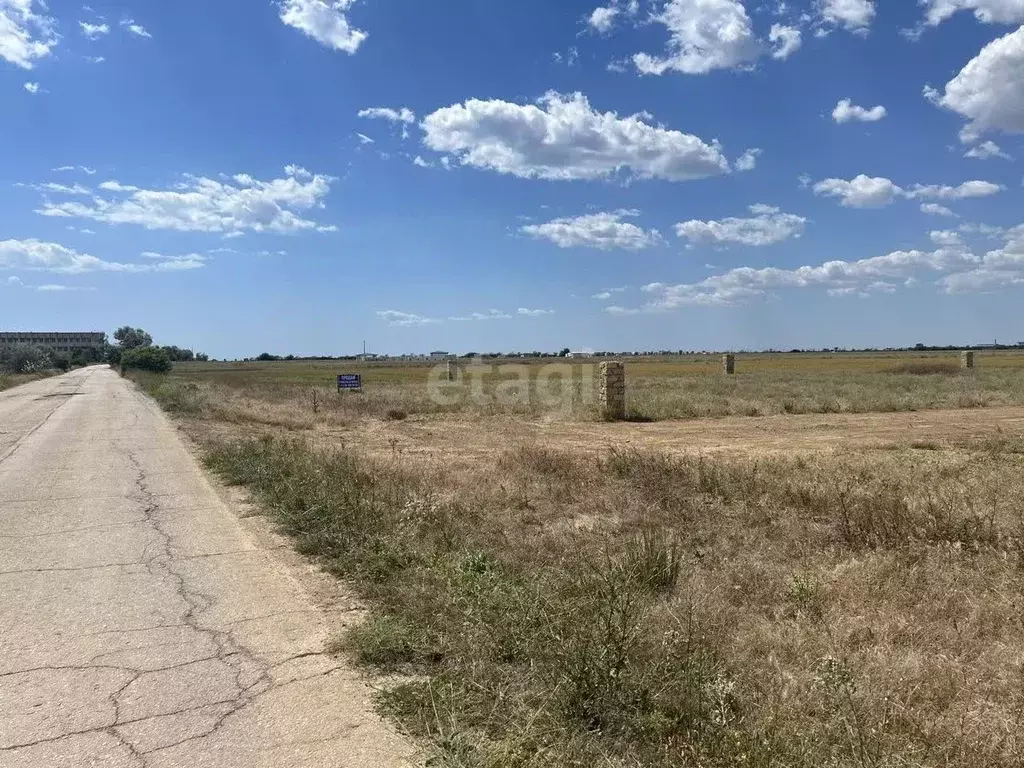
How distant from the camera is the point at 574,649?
3865 millimetres

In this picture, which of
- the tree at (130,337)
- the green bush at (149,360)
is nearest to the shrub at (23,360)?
the green bush at (149,360)

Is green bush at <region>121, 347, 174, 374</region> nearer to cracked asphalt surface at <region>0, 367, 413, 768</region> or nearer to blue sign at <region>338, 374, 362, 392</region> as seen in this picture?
blue sign at <region>338, 374, 362, 392</region>

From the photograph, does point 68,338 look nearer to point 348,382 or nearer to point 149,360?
point 149,360

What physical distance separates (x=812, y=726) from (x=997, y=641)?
226 centimetres

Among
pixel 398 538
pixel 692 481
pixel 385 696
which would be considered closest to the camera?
pixel 385 696

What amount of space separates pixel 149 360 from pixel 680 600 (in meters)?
82.5

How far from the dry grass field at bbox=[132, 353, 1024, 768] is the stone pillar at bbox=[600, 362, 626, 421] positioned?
41.2 ft

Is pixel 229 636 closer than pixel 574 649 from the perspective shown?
No

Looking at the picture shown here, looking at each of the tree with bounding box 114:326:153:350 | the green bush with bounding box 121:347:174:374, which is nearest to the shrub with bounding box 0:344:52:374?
the green bush with bounding box 121:347:174:374

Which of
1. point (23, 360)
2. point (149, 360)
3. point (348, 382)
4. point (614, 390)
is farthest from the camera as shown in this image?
point (23, 360)

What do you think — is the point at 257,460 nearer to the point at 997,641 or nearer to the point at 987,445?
the point at 997,641

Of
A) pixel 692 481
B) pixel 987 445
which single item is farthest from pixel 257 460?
pixel 987 445

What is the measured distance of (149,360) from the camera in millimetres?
77000

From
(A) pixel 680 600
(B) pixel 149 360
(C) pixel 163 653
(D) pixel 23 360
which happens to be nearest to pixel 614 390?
(A) pixel 680 600
